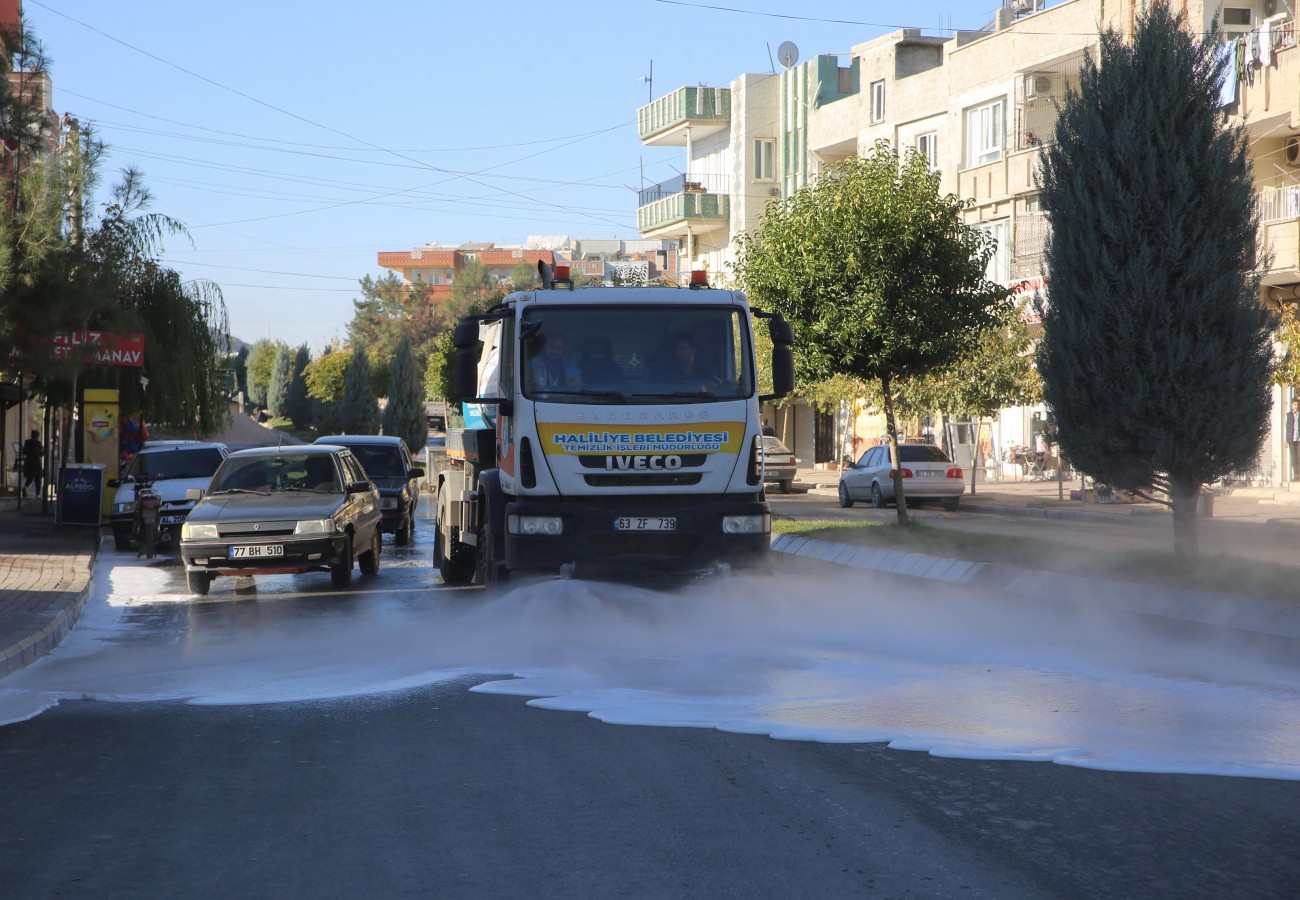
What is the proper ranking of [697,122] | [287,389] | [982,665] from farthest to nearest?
[287,389], [697,122], [982,665]

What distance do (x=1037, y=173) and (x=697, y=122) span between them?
50776mm

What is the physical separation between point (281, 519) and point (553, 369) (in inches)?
185

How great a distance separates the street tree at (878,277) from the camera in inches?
821

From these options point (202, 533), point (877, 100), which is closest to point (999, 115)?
point (877, 100)

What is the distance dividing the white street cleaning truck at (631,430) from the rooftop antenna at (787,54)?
160 feet

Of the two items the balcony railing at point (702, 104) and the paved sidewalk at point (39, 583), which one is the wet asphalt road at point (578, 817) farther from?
the balcony railing at point (702, 104)

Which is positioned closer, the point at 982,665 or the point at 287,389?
the point at 982,665

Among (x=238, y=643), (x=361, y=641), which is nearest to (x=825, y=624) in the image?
(x=361, y=641)

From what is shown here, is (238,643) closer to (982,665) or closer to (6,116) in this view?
(982,665)

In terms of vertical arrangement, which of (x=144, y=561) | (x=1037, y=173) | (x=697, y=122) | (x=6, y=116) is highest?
(x=697, y=122)

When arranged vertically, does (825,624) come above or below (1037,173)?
below

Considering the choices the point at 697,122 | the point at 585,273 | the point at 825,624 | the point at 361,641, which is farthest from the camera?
the point at 585,273

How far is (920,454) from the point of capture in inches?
1336

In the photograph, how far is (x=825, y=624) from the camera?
12844 millimetres
